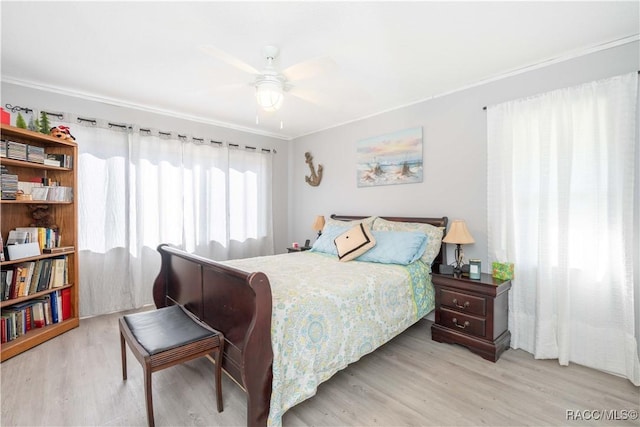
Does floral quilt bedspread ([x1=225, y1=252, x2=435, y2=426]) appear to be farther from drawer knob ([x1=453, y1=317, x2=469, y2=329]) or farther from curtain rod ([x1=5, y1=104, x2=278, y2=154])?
curtain rod ([x1=5, y1=104, x2=278, y2=154])

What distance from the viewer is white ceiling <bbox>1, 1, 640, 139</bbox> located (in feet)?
6.17

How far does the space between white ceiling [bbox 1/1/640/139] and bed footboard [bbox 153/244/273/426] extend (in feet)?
5.44

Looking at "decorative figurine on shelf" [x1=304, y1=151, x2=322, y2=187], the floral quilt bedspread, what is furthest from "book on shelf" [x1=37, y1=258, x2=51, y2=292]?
"decorative figurine on shelf" [x1=304, y1=151, x2=322, y2=187]

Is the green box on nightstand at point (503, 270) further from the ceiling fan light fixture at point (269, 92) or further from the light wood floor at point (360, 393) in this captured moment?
the ceiling fan light fixture at point (269, 92)

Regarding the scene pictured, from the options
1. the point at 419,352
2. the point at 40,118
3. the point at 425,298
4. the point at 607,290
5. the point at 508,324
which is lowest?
the point at 419,352

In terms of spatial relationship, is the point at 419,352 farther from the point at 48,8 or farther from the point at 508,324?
the point at 48,8

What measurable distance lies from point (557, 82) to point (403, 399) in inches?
112

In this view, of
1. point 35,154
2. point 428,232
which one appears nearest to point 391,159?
point 428,232

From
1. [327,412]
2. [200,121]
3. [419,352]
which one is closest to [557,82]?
[419,352]

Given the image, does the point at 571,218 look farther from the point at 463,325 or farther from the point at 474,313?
the point at 463,325

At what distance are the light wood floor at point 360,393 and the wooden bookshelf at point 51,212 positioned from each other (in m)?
0.29

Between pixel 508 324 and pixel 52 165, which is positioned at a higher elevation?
pixel 52 165

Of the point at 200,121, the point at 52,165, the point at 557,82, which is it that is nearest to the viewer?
the point at 557,82

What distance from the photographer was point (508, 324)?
2693 millimetres
